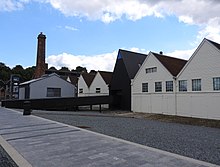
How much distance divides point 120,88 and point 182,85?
1063 centimetres

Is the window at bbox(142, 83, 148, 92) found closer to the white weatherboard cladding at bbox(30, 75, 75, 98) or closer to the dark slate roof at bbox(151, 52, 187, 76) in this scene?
the dark slate roof at bbox(151, 52, 187, 76)

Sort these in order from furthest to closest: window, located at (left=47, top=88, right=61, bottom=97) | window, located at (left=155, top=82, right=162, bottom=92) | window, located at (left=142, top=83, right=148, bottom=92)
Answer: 1. window, located at (left=47, top=88, right=61, bottom=97)
2. window, located at (left=142, top=83, right=148, bottom=92)
3. window, located at (left=155, top=82, right=162, bottom=92)

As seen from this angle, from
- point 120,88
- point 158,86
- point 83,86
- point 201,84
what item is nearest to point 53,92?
point 83,86

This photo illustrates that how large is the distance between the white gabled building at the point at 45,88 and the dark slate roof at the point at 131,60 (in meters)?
9.53

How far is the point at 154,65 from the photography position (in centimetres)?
2728

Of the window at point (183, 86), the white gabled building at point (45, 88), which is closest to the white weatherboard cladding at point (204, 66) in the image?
the window at point (183, 86)

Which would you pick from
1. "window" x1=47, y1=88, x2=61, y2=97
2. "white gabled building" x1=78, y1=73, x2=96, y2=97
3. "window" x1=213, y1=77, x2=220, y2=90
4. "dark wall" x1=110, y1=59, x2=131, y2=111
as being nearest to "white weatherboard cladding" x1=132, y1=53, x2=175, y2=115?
"dark wall" x1=110, y1=59, x2=131, y2=111

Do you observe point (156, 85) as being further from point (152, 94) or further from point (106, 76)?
point (106, 76)

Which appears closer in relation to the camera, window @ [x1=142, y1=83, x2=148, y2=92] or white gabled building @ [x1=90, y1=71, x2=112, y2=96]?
window @ [x1=142, y1=83, x2=148, y2=92]

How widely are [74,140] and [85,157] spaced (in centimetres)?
234

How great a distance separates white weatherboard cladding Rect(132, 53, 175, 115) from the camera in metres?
24.9

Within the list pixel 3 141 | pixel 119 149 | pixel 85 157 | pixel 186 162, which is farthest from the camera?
pixel 3 141

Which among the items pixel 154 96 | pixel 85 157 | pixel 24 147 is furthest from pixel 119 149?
pixel 154 96

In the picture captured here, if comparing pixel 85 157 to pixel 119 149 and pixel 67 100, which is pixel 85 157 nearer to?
pixel 119 149
